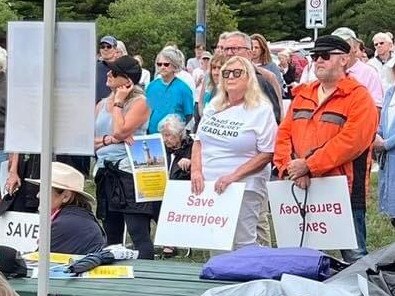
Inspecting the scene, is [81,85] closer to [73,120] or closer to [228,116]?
[73,120]

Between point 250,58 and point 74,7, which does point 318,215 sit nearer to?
point 250,58

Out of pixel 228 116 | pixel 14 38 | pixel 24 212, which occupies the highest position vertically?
pixel 14 38

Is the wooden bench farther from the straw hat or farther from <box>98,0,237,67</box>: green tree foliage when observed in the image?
<box>98,0,237,67</box>: green tree foliage

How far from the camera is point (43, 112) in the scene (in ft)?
12.0

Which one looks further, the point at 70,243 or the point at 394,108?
the point at 394,108

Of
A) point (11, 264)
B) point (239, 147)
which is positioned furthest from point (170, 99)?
point (11, 264)

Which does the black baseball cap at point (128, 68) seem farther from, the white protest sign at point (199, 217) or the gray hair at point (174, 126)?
the white protest sign at point (199, 217)

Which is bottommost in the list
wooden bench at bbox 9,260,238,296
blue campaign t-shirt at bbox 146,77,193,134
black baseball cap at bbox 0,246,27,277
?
wooden bench at bbox 9,260,238,296

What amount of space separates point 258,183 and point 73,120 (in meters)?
2.62

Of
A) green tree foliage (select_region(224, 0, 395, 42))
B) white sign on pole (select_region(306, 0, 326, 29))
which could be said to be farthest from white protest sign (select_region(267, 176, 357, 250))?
green tree foliage (select_region(224, 0, 395, 42))

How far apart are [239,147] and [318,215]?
0.62 m

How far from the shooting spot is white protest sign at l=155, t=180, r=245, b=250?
5965 mm

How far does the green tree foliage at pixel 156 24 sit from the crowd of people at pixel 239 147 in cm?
1935

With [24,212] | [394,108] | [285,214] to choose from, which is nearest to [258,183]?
[285,214]
